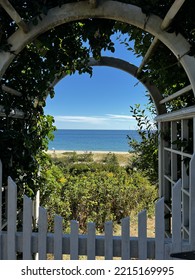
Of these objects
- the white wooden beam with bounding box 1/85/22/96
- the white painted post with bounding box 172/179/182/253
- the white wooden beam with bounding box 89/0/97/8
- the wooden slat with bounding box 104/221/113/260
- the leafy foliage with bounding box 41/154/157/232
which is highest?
the white wooden beam with bounding box 89/0/97/8

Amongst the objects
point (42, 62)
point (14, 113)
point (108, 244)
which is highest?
point (42, 62)

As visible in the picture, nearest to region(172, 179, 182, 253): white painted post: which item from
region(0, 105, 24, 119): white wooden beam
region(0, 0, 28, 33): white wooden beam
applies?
region(0, 0, 28, 33): white wooden beam

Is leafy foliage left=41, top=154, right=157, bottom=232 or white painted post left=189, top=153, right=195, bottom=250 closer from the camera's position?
white painted post left=189, top=153, right=195, bottom=250

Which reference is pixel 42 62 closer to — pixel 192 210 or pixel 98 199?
pixel 192 210

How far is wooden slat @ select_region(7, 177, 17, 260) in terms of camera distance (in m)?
1.39

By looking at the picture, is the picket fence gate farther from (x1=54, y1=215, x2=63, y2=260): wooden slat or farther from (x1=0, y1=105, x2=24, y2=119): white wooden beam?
(x1=0, y1=105, x2=24, y2=119): white wooden beam

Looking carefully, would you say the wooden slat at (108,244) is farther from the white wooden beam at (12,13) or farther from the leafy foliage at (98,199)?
the leafy foliage at (98,199)

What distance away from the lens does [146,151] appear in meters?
3.64

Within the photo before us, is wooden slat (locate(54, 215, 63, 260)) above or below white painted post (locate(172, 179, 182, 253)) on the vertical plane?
below

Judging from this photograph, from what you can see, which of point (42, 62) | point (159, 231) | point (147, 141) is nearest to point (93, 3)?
point (42, 62)

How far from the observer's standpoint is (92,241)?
4.46ft

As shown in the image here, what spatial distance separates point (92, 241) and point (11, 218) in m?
0.42
